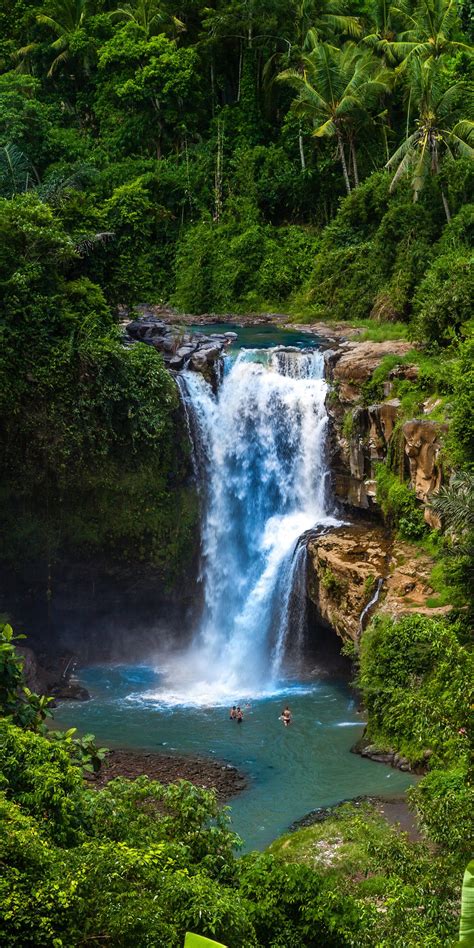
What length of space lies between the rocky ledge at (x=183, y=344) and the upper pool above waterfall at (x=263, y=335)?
0.53m

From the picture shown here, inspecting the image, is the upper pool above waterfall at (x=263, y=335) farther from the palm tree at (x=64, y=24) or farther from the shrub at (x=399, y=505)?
the palm tree at (x=64, y=24)

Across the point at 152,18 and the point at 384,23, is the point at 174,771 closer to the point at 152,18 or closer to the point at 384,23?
the point at 384,23

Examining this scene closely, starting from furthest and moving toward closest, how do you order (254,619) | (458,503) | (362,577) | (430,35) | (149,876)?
(430,35), (254,619), (362,577), (458,503), (149,876)

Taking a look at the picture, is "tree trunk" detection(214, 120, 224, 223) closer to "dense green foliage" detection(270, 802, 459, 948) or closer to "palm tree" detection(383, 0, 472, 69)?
"palm tree" detection(383, 0, 472, 69)

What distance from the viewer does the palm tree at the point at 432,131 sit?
32531mm

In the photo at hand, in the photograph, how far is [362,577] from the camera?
75.7ft

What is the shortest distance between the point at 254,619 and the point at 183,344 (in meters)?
7.92

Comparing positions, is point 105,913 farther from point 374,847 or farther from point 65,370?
point 65,370

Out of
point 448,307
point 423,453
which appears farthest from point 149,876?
point 448,307

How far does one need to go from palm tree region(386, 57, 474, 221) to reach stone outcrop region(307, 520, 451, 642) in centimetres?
1310

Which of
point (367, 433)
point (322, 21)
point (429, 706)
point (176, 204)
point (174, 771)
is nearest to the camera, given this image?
point (429, 706)

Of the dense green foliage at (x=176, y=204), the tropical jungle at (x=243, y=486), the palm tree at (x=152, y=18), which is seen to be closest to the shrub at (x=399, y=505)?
the tropical jungle at (x=243, y=486)

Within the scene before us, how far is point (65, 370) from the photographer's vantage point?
25.7 meters

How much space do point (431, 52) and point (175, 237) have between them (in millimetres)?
11883
